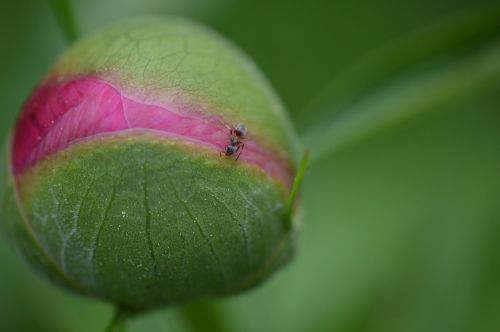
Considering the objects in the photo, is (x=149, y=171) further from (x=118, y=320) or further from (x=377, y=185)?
(x=377, y=185)

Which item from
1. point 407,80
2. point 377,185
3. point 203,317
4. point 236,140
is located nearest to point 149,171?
point 236,140

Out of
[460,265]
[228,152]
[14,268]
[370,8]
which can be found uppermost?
[370,8]

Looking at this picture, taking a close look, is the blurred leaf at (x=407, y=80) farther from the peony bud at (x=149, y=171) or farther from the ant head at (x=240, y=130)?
the ant head at (x=240, y=130)

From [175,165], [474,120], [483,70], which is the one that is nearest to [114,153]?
[175,165]

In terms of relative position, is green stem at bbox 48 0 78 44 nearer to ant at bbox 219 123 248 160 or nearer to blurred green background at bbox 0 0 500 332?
blurred green background at bbox 0 0 500 332

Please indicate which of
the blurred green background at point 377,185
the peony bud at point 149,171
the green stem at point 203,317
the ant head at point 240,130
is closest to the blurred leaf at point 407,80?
the blurred green background at point 377,185

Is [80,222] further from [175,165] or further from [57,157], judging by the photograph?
[175,165]
